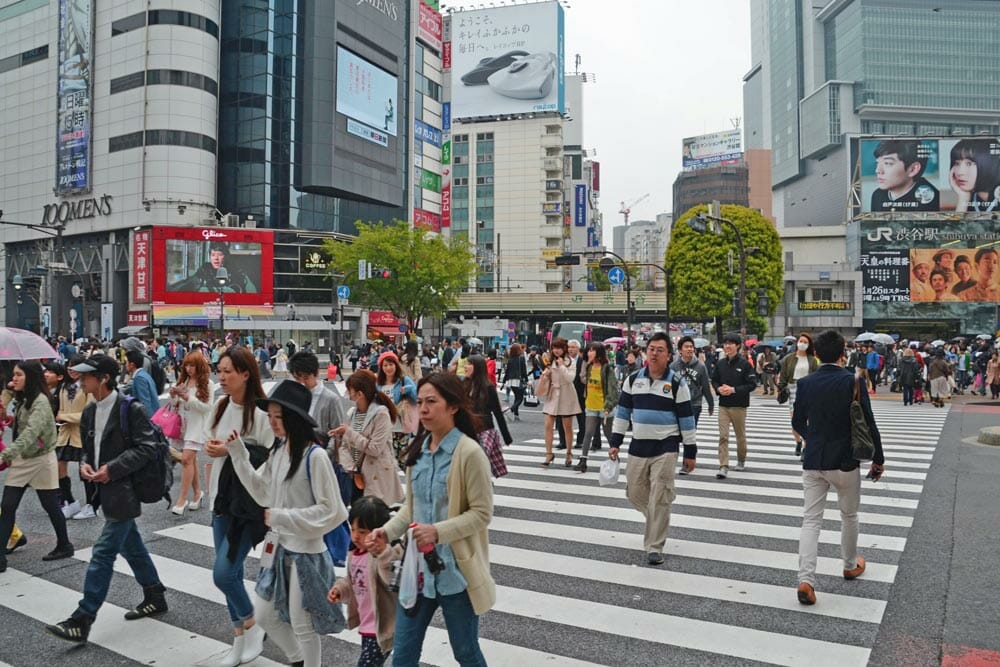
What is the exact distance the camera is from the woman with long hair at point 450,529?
3.01m

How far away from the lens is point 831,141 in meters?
119

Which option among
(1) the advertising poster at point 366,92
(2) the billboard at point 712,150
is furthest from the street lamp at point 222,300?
(2) the billboard at point 712,150

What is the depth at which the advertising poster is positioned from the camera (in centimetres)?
6069

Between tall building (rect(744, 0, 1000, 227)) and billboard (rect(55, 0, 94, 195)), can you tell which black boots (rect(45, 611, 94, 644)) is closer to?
billboard (rect(55, 0, 94, 195))

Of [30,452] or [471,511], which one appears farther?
[30,452]

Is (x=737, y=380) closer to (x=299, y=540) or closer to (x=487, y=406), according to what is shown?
(x=487, y=406)

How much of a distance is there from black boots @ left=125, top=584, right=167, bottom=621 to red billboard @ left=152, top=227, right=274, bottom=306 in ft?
166

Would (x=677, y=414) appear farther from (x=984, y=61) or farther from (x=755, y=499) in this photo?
(x=984, y=61)

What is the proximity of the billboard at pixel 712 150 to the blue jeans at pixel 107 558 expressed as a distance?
152 metres

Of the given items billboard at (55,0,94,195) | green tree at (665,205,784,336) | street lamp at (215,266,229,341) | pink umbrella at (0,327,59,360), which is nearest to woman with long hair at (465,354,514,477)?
pink umbrella at (0,327,59,360)

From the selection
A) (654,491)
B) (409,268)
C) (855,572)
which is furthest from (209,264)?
(855,572)

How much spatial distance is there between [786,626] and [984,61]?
14480cm

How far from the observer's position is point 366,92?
63562 mm

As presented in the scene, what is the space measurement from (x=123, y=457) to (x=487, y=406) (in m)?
4.05
